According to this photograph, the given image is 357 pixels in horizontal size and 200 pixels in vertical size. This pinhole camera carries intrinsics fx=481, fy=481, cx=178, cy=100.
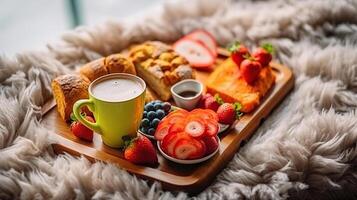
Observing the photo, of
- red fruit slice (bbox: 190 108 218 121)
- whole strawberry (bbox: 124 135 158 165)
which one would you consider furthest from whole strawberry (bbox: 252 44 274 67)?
whole strawberry (bbox: 124 135 158 165)

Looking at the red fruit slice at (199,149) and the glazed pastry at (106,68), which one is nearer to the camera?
the red fruit slice at (199,149)

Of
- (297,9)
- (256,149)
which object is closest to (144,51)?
(256,149)

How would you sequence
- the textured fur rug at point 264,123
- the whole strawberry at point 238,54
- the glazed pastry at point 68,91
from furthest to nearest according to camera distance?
the whole strawberry at point 238,54
the glazed pastry at point 68,91
the textured fur rug at point 264,123

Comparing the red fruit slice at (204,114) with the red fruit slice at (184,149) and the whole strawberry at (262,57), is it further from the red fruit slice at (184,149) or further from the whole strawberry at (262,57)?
the whole strawberry at (262,57)

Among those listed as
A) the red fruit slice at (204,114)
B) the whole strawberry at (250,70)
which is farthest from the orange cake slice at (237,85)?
the red fruit slice at (204,114)

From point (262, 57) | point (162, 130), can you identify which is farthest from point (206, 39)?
point (162, 130)

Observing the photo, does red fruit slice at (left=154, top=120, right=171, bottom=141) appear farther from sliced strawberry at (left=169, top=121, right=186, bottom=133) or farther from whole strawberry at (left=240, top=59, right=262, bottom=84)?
whole strawberry at (left=240, top=59, right=262, bottom=84)

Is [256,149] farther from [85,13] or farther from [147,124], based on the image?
[85,13]
